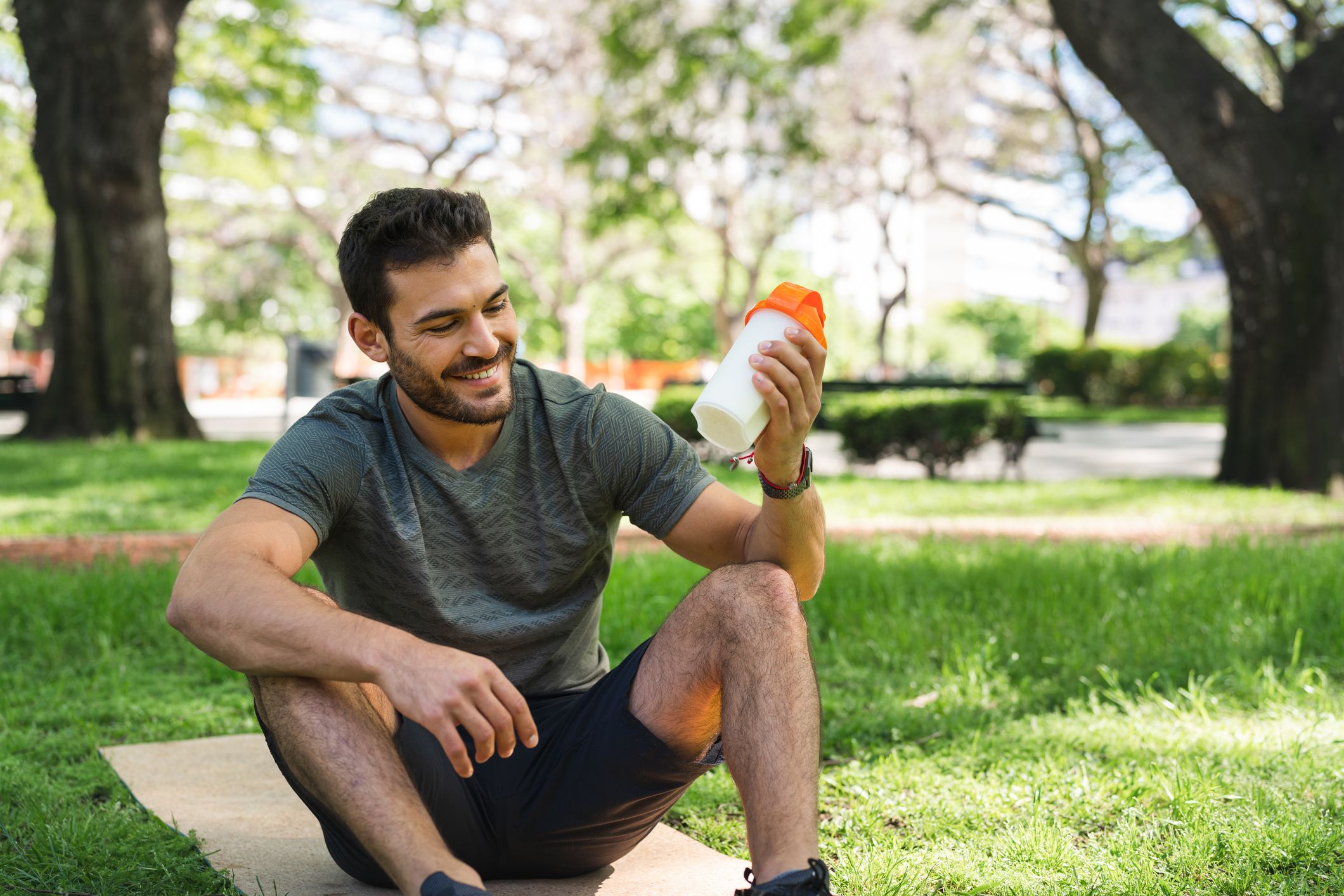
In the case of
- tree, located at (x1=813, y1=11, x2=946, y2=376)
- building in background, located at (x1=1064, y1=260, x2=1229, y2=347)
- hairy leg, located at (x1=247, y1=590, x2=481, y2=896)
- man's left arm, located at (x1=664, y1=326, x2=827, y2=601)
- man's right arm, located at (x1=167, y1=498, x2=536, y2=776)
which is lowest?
hairy leg, located at (x1=247, y1=590, x2=481, y2=896)

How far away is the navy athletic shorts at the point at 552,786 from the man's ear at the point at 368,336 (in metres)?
0.77

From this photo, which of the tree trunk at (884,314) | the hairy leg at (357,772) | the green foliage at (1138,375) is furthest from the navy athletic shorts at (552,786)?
the green foliage at (1138,375)

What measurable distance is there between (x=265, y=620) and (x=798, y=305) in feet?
3.47

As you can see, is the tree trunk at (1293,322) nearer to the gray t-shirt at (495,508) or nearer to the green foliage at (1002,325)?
the gray t-shirt at (495,508)

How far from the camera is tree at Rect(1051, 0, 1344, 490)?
29.9ft

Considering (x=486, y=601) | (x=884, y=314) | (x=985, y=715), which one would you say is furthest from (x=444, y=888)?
(x=884, y=314)

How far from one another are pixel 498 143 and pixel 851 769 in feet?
83.6

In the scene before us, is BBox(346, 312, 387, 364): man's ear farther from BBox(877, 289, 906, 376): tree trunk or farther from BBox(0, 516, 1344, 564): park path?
BBox(877, 289, 906, 376): tree trunk

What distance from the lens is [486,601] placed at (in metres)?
2.52

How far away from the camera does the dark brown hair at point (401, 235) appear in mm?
2486

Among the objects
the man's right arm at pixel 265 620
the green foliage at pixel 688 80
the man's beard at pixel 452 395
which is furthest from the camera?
the green foliage at pixel 688 80

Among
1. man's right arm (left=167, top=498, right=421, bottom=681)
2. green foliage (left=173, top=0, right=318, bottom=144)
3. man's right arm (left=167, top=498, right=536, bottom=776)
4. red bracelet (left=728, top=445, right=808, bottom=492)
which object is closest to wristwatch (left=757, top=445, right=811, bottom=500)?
red bracelet (left=728, top=445, right=808, bottom=492)

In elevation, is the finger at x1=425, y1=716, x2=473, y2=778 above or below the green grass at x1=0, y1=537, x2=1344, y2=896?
above

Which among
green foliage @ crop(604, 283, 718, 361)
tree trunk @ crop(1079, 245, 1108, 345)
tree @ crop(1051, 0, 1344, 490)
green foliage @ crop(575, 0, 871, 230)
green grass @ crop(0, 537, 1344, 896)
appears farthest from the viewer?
green foliage @ crop(604, 283, 718, 361)
